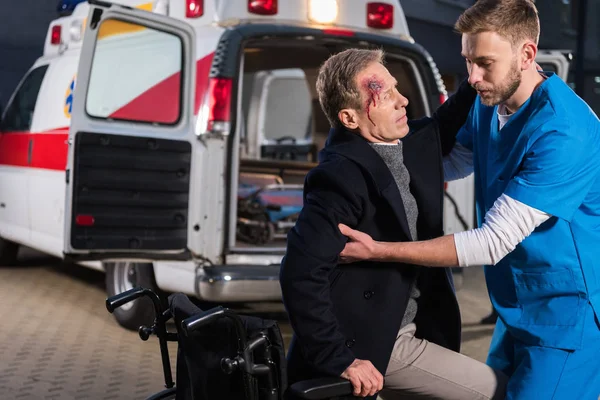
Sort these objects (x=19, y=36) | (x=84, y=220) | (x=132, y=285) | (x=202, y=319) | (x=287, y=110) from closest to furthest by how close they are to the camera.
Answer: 1. (x=202, y=319)
2. (x=84, y=220)
3. (x=132, y=285)
4. (x=287, y=110)
5. (x=19, y=36)

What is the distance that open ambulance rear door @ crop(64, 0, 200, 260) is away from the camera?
5.67 m

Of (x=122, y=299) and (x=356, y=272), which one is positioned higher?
(x=356, y=272)

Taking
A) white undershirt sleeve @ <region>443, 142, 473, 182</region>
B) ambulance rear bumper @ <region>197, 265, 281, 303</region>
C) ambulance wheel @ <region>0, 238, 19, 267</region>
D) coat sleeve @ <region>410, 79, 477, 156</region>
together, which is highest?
coat sleeve @ <region>410, 79, 477, 156</region>

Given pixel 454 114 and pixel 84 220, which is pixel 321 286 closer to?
pixel 454 114

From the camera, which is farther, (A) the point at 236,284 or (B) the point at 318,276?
(A) the point at 236,284

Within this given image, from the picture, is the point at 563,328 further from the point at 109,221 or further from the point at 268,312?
the point at 268,312

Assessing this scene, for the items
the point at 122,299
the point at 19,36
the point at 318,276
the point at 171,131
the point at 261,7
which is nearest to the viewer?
the point at 318,276

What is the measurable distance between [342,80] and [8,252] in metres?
7.33

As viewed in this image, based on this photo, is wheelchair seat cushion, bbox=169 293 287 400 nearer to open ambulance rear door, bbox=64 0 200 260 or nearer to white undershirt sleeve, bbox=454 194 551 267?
white undershirt sleeve, bbox=454 194 551 267

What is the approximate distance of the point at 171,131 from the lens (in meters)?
6.10

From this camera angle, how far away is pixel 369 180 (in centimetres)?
250


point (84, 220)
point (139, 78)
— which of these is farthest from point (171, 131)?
point (84, 220)

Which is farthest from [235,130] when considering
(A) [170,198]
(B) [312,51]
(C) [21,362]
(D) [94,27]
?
(B) [312,51]

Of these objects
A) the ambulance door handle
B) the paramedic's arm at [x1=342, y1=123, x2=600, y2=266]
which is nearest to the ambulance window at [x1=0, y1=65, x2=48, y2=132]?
the ambulance door handle
